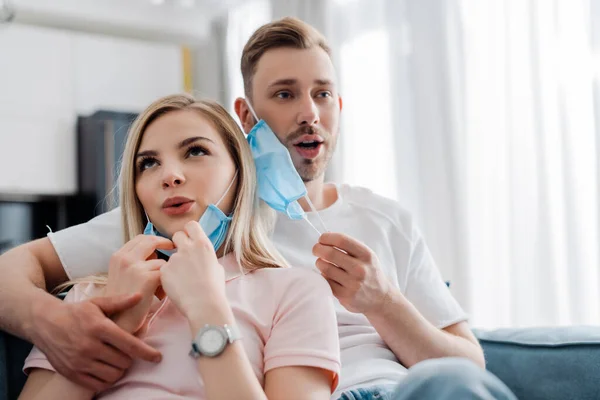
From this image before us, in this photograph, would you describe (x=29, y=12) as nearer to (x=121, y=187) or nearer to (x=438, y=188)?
(x=438, y=188)

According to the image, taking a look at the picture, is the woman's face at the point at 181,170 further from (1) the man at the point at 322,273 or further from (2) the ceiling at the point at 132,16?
(2) the ceiling at the point at 132,16

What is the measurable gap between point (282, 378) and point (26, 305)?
20.2 inches

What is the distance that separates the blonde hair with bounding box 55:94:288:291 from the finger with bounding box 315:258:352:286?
0.31ft

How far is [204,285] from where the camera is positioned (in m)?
1.08

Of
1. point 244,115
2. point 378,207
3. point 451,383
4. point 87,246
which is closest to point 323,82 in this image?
point 244,115

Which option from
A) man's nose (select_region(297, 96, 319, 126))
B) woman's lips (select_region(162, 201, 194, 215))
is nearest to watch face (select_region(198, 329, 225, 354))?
woman's lips (select_region(162, 201, 194, 215))

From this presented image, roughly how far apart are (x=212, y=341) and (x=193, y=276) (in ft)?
0.40

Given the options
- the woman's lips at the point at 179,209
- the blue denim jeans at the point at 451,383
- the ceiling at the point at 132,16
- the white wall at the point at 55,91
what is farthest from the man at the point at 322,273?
the ceiling at the point at 132,16

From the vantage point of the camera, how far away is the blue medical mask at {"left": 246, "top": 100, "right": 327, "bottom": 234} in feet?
4.80

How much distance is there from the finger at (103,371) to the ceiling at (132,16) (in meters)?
3.35

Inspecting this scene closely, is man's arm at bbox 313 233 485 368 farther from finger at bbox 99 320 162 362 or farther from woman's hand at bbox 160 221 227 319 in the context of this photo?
finger at bbox 99 320 162 362

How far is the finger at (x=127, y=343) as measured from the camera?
1.10 m

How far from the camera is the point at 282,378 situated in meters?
1.06

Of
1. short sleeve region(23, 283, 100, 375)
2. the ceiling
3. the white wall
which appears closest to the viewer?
short sleeve region(23, 283, 100, 375)
